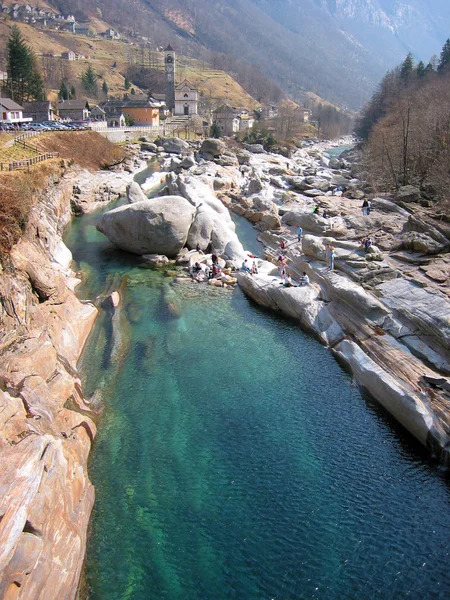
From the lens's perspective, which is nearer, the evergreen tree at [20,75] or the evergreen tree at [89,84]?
the evergreen tree at [20,75]

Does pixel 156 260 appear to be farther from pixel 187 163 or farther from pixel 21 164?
pixel 187 163

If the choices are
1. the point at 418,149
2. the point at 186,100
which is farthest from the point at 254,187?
the point at 186,100

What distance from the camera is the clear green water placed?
14.1 metres

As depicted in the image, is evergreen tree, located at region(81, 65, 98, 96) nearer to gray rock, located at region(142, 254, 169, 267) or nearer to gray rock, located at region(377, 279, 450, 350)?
gray rock, located at region(142, 254, 169, 267)

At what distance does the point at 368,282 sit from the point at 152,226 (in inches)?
672

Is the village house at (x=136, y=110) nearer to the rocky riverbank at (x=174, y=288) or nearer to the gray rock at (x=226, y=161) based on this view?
the gray rock at (x=226, y=161)

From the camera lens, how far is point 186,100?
15062 centimetres

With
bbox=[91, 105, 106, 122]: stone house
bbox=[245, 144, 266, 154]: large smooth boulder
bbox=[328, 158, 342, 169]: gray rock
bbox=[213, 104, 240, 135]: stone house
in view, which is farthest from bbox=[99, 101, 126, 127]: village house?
bbox=[328, 158, 342, 169]: gray rock

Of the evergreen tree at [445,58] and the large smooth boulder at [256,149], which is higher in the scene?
the evergreen tree at [445,58]

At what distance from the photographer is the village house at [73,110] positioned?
11411 centimetres

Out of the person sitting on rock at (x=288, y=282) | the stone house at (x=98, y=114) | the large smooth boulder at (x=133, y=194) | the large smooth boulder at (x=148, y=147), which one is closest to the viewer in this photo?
the person sitting on rock at (x=288, y=282)

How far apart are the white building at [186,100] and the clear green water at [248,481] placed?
453ft

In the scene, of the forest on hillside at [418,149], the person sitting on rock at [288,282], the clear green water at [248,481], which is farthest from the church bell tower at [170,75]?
the clear green water at [248,481]

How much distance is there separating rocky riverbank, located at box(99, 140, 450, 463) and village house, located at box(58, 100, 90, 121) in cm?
7180
